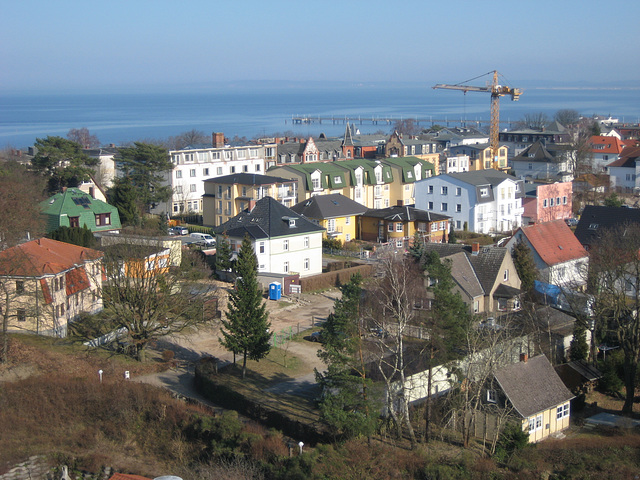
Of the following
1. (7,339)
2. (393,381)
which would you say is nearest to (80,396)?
(7,339)

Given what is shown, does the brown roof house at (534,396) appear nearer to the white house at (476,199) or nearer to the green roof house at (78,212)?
the white house at (476,199)

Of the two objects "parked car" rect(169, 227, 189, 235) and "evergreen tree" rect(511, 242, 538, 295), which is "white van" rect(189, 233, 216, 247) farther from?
"evergreen tree" rect(511, 242, 538, 295)

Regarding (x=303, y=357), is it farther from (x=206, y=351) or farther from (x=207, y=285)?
(x=207, y=285)

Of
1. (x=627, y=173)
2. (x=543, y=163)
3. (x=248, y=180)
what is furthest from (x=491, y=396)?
(x=543, y=163)

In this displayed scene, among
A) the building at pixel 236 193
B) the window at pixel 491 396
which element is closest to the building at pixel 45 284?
the window at pixel 491 396

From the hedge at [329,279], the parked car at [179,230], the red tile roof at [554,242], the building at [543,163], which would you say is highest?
the building at [543,163]

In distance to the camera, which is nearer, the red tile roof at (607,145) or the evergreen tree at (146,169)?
the evergreen tree at (146,169)

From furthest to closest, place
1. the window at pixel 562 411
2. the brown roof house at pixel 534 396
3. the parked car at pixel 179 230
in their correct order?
the parked car at pixel 179 230 < the window at pixel 562 411 < the brown roof house at pixel 534 396
